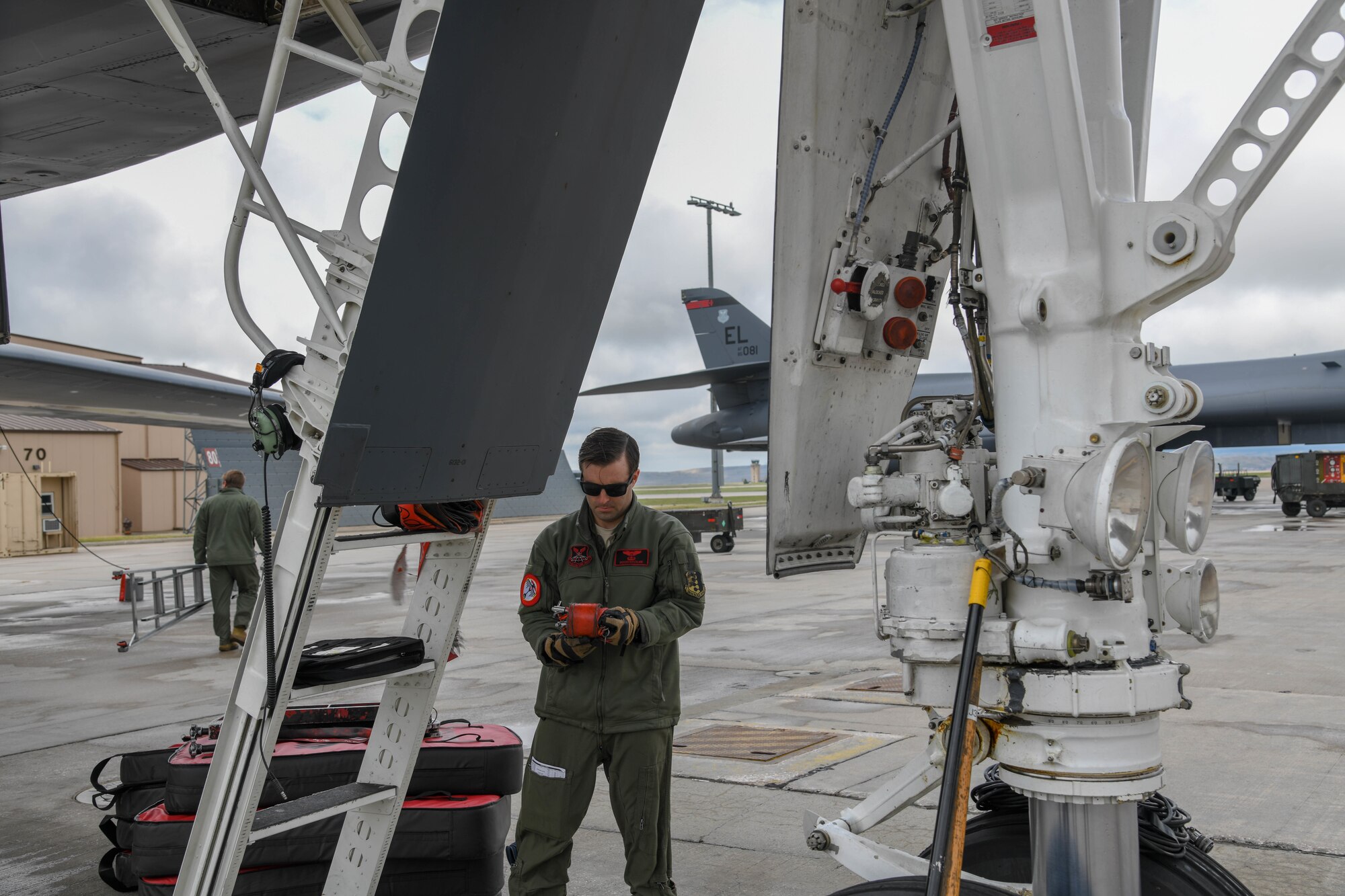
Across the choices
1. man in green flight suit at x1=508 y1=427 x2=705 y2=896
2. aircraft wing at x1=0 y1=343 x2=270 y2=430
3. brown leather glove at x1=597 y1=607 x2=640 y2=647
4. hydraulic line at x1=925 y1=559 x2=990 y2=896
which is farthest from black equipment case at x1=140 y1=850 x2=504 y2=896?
aircraft wing at x1=0 y1=343 x2=270 y2=430

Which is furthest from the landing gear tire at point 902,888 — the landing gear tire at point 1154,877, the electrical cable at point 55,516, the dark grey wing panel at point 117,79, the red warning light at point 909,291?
the electrical cable at point 55,516

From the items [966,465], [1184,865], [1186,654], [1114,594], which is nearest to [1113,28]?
[966,465]

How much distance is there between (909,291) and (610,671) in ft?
5.06

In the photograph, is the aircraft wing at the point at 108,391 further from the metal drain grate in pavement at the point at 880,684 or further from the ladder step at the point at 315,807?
the ladder step at the point at 315,807

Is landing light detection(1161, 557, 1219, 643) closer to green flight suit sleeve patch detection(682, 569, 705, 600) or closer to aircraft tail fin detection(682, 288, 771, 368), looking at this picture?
green flight suit sleeve patch detection(682, 569, 705, 600)

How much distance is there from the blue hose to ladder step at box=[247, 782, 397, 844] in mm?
2170

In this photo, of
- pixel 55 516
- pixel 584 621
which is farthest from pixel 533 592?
pixel 55 516

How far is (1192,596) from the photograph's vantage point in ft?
7.79

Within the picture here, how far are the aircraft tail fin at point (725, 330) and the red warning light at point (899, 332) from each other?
105 feet

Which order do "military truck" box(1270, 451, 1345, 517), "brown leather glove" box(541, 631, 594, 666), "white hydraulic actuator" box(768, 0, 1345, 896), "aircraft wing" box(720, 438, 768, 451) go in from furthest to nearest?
1. "aircraft wing" box(720, 438, 768, 451)
2. "military truck" box(1270, 451, 1345, 517)
3. "brown leather glove" box(541, 631, 594, 666)
4. "white hydraulic actuator" box(768, 0, 1345, 896)

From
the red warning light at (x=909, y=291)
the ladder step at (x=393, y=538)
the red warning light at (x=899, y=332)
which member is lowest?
the ladder step at (x=393, y=538)

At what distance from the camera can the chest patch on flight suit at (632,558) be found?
11.8 ft

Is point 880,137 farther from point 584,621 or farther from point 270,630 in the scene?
point 270,630

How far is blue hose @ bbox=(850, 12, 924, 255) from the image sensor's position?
3.06m
